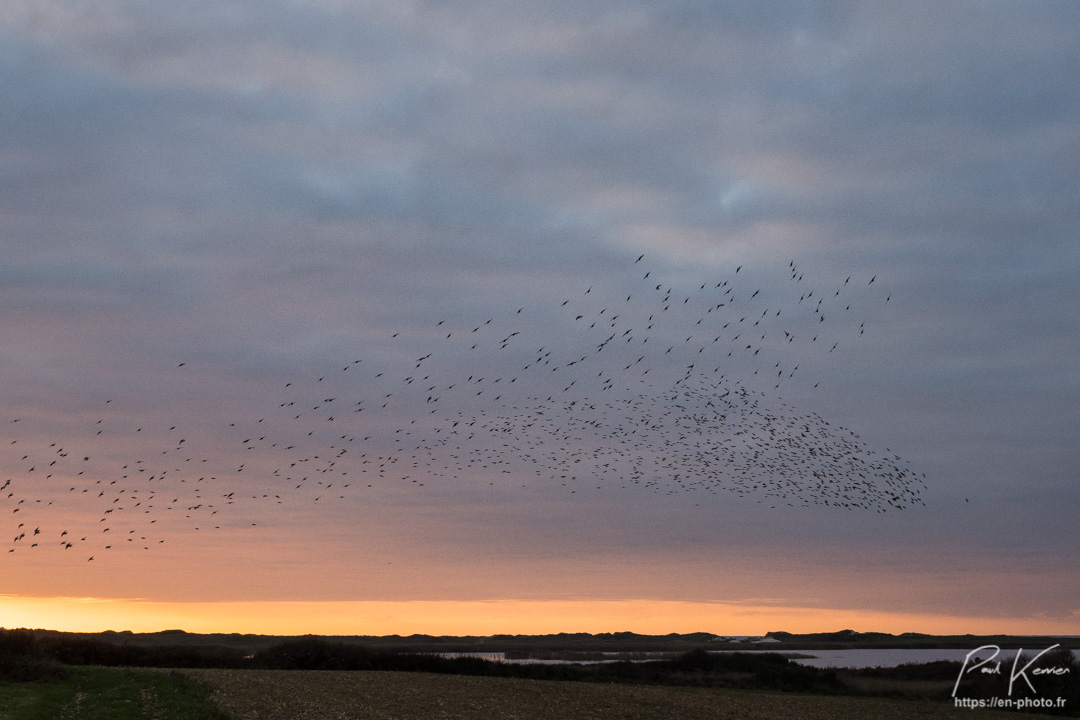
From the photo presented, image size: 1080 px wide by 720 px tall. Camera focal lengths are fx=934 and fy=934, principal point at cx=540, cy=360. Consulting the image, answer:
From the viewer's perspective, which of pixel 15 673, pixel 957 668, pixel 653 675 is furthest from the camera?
pixel 957 668

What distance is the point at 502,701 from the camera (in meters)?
49.3

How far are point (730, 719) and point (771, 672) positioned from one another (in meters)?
32.9

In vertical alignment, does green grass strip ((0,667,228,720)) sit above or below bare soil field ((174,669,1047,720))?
above

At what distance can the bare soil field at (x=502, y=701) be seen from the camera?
42.2m

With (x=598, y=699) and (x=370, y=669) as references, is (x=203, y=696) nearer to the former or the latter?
(x=598, y=699)

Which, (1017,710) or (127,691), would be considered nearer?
(127,691)

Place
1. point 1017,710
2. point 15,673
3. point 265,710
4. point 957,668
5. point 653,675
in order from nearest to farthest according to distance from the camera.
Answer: point 265,710 → point 15,673 → point 1017,710 → point 653,675 → point 957,668

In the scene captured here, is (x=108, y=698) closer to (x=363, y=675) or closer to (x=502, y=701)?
(x=502, y=701)

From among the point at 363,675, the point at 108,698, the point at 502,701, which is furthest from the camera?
the point at 363,675

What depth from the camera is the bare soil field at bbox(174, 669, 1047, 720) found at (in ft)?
138

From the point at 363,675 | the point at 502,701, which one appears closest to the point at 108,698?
the point at 502,701

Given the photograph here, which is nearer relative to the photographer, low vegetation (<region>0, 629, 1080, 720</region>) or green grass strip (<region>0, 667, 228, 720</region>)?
green grass strip (<region>0, 667, 228, 720</region>)

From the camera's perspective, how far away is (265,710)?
129 ft

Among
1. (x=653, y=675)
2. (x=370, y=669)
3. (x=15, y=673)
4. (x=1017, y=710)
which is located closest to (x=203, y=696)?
(x=15, y=673)
